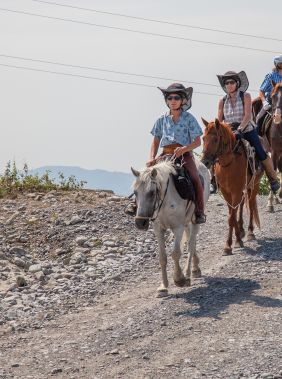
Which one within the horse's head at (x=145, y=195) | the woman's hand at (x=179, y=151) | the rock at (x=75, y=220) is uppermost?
the woman's hand at (x=179, y=151)

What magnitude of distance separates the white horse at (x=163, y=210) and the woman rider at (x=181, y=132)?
0.92ft

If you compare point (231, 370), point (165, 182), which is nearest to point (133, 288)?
point (165, 182)

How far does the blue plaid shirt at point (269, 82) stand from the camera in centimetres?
1952

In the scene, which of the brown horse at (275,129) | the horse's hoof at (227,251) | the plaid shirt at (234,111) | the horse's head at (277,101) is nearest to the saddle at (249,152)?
the plaid shirt at (234,111)

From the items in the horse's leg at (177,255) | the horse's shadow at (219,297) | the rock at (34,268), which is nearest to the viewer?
the horse's shadow at (219,297)

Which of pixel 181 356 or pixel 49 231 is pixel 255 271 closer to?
pixel 181 356

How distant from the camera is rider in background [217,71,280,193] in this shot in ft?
52.0

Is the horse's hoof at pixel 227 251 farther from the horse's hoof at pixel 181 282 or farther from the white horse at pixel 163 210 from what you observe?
the horse's hoof at pixel 181 282

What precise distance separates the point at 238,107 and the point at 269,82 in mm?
3868

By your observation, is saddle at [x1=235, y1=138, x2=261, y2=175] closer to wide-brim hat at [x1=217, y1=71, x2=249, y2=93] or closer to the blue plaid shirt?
wide-brim hat at [x1=217, y1=71, x2=249, y2=93]

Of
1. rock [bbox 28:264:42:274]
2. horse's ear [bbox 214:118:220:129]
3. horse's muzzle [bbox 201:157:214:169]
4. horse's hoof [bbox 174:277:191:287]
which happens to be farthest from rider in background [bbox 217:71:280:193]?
rock [bbox 28:264:42:274]

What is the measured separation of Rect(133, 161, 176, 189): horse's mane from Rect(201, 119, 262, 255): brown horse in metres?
2.20

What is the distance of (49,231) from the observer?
62.3 feet

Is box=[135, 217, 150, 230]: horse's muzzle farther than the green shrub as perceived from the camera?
No
